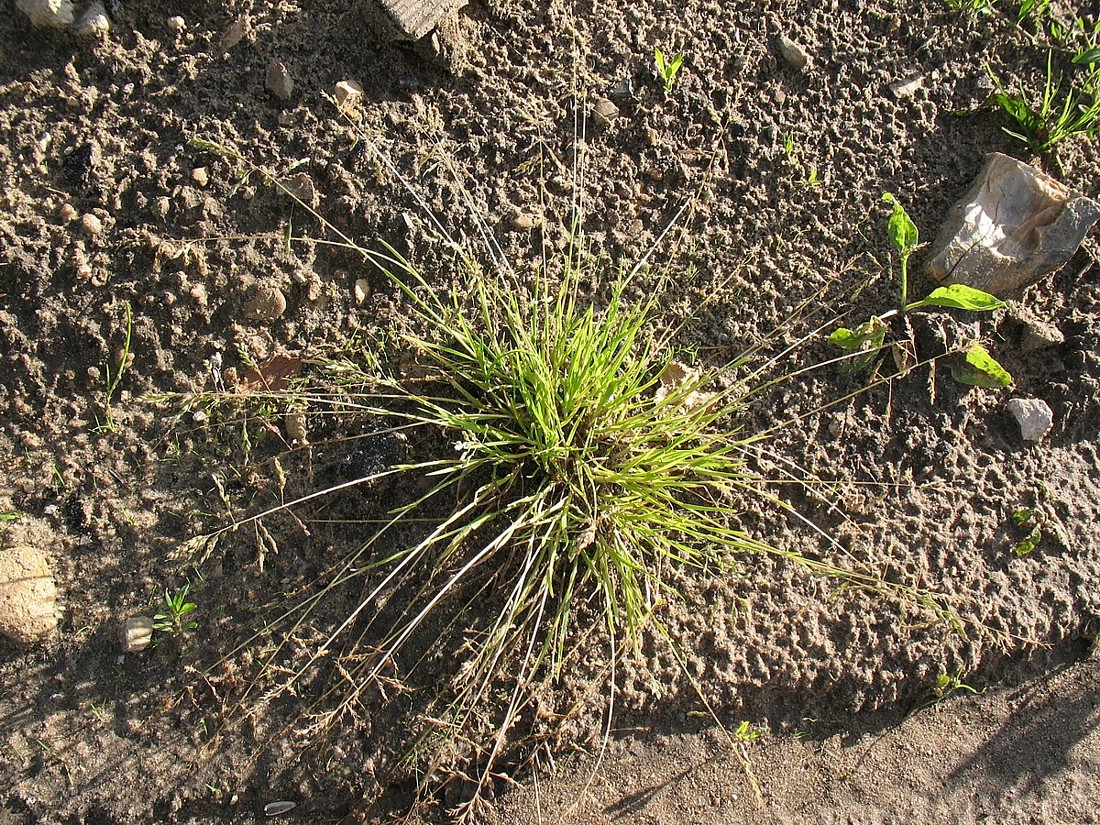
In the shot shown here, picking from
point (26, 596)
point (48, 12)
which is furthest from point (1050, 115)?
point (26, 596)

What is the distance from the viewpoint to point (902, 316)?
2.14m

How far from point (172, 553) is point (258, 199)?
85 centimetres

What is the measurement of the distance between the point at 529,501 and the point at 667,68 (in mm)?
1231

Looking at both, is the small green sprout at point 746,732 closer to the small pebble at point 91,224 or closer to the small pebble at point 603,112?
the small pebble at point 603,112

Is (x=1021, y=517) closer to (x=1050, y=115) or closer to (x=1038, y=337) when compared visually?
(x=1038, y=337)

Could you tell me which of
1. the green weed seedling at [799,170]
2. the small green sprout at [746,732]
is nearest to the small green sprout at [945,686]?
the small green sprout at [746,732]

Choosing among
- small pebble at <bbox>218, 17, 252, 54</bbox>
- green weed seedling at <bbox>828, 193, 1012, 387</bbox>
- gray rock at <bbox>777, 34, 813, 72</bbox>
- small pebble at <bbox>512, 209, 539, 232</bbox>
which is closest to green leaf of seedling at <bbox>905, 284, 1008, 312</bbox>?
green weed seedling at <bbox>828, 193, 1012, 387</bbox>

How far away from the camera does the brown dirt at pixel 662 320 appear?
5.76 ft

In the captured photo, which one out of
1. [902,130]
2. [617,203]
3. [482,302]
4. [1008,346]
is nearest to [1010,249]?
[1008,346]

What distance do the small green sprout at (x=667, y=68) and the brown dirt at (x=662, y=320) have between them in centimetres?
3

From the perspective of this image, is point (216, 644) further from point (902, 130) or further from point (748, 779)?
point (902, 130)

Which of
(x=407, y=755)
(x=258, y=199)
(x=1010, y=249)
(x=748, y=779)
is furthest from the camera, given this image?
(x=1010, y=249)

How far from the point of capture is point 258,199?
199cm

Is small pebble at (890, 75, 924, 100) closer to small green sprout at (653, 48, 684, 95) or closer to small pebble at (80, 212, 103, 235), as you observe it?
small green sprout at (653, 48, 684, 95)
